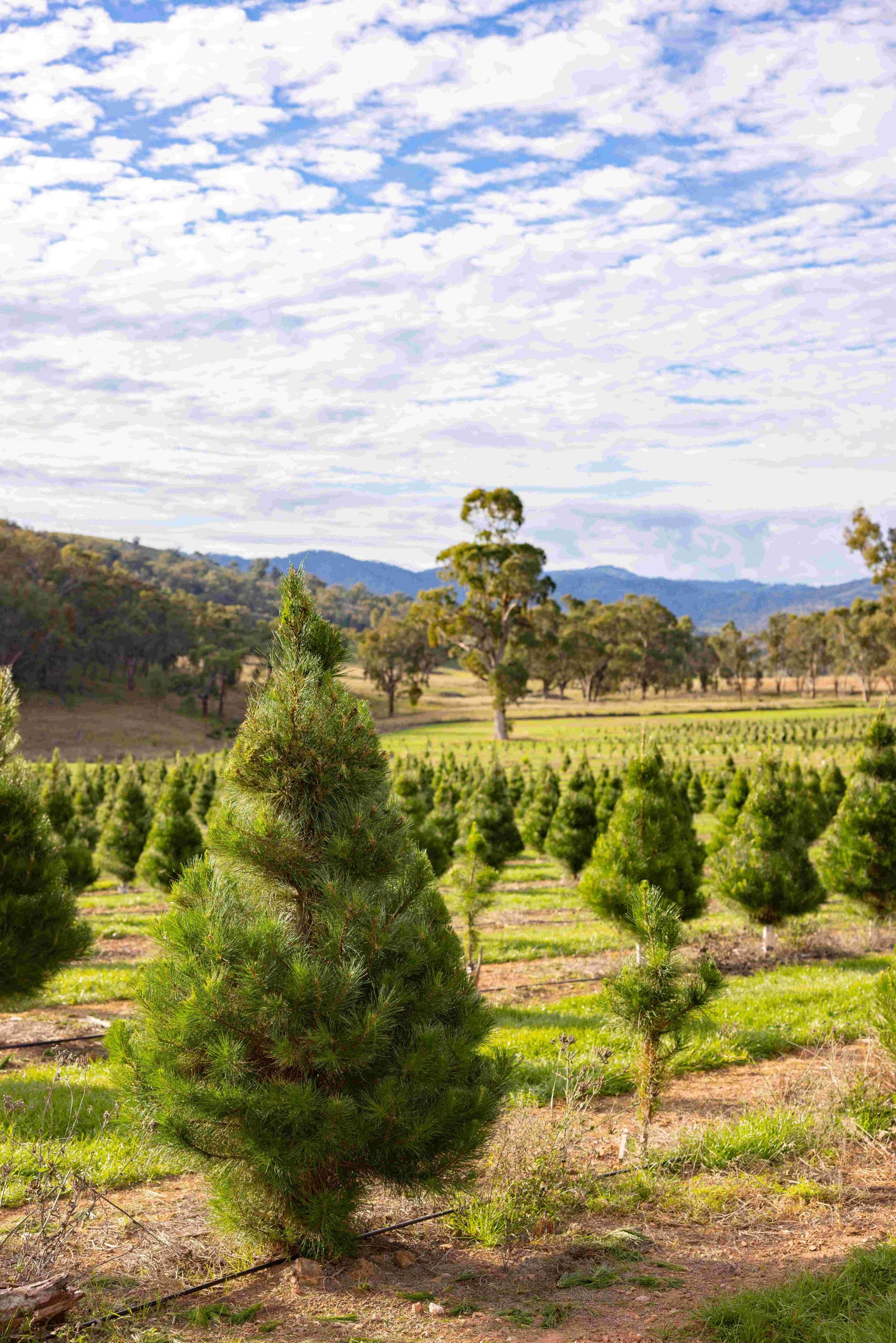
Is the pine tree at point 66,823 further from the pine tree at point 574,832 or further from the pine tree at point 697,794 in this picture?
the pine tree at point 697,794

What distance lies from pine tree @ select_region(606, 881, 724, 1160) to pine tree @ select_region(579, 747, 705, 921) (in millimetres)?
5448

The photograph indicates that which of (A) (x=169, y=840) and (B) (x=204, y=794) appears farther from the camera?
(B) (x=204, y=794)

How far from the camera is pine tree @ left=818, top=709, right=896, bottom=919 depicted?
14.5m

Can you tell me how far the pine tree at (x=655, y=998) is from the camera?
6203 millimetres

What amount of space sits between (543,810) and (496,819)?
4525 millimetres

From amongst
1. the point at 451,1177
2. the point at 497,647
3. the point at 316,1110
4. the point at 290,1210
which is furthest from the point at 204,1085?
the point at 497,647

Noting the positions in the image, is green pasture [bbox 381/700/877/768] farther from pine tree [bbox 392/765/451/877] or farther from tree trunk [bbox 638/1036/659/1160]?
tree trunk [bbox 638/1036/659/1160]

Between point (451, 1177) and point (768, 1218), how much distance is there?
212cm

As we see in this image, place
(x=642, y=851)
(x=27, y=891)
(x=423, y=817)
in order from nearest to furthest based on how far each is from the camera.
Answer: (x=27, y=891)
(x=642, y=851)
(x=423, y=817)

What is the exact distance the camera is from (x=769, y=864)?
13.8m

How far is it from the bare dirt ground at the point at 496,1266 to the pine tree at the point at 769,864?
7.53 metres

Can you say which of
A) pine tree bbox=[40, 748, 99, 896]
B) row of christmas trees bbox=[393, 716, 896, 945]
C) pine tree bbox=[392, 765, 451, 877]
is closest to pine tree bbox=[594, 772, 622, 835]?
row of christmas trees bbox=[393, 716, 896, 945]

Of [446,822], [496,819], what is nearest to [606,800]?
[496,819]

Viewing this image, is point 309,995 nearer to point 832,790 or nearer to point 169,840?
point 169,840
